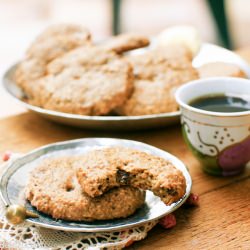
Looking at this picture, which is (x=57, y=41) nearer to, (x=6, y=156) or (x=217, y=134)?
(x=6, y=156)

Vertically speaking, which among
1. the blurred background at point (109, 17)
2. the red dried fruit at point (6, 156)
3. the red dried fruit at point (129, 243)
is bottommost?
the blurred background at point (109, 17)

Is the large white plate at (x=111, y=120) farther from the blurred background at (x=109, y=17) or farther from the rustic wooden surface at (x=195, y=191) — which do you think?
the blurred background at (x=109, y=17)

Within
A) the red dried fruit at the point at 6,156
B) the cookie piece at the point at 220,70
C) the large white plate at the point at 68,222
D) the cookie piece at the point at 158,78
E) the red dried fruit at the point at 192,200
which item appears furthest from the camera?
the cookie piece at the point at 220,70

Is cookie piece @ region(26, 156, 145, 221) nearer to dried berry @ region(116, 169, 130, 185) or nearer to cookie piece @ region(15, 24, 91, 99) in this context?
dried berry @ region(116, 169, 130, 185)

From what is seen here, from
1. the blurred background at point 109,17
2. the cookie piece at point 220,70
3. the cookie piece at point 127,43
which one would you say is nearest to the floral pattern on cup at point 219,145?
the cookie piece at point 220,70

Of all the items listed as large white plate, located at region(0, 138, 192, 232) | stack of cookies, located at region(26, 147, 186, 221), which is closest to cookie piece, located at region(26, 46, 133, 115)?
large white plate, located at region(0, 138, 192, 232)

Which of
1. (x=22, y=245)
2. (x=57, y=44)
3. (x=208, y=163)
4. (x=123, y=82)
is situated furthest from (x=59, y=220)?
(x=57, y=44)
